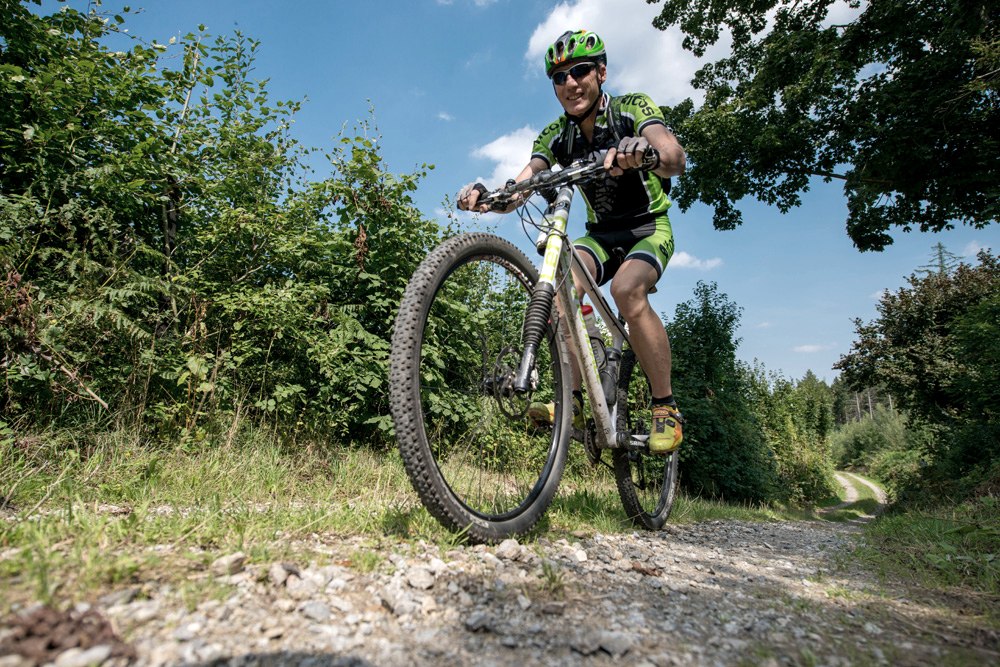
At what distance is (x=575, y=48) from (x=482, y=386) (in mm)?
2056

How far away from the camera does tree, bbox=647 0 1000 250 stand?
9508 mm

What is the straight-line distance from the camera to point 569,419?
2.80 m

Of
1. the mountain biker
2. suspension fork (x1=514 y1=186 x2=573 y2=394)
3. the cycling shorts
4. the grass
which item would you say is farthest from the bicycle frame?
the grass

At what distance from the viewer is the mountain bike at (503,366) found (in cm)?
219

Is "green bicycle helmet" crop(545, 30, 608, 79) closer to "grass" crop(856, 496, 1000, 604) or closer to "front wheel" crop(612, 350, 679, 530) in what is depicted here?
"front wheel" crop(612, 350, 679, 530)

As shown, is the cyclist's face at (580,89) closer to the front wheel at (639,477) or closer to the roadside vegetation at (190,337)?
the front wheel at (639,477)

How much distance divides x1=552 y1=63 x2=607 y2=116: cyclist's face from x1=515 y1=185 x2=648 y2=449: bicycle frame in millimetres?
750

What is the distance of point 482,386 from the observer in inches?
107

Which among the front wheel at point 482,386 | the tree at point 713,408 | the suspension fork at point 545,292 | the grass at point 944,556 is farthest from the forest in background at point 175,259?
the tree at point 713,408

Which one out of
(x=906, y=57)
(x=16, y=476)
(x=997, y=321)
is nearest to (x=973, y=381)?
(x=997, y=321)

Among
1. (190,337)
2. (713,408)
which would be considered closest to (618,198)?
(190,337)

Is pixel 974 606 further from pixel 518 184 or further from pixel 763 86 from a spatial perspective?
pixel 763 86

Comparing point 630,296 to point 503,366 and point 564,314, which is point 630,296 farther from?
point 503,366

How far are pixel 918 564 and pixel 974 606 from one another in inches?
34.6
